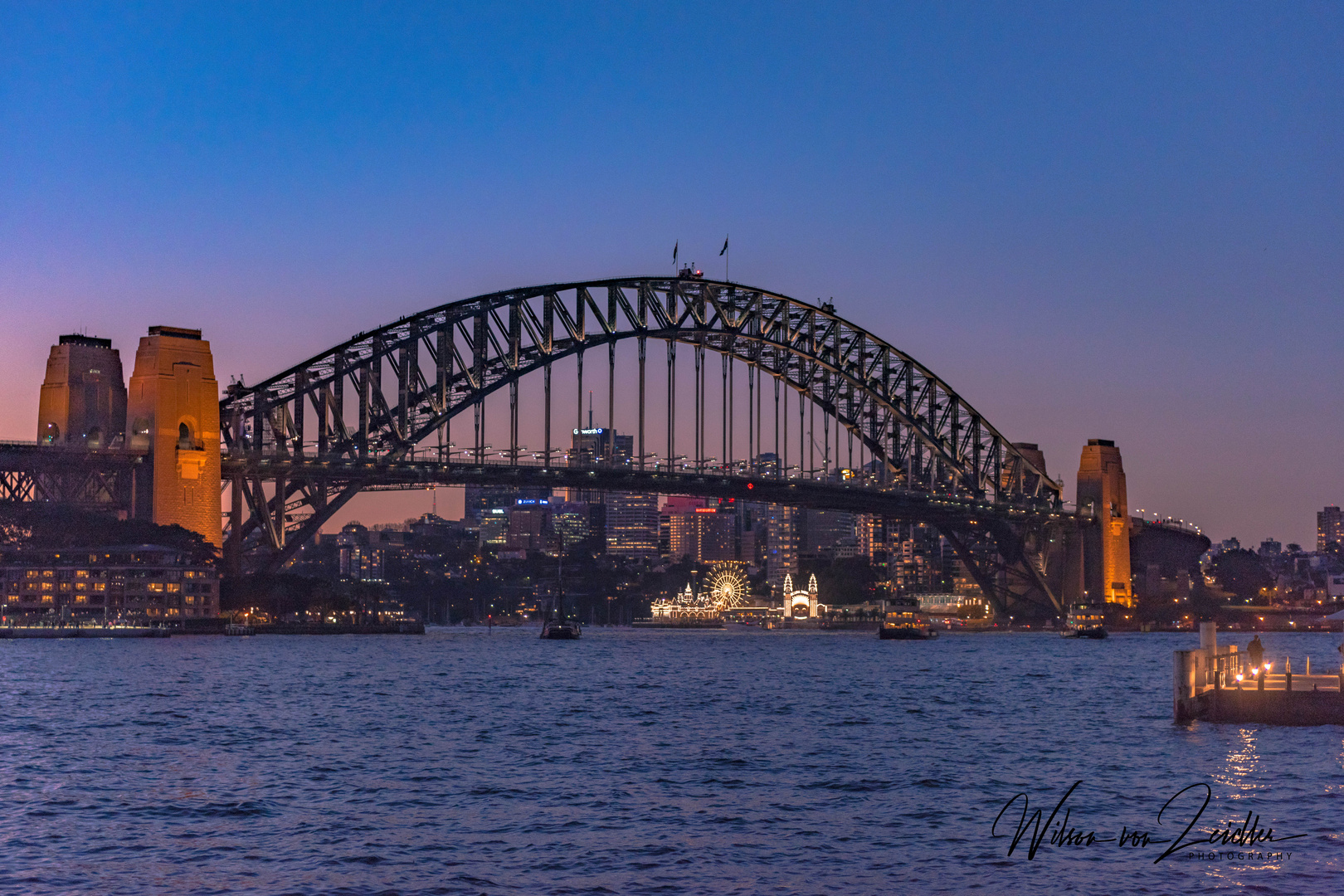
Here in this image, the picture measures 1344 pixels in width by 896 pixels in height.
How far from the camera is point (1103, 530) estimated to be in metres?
146

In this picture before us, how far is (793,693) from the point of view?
58.1m

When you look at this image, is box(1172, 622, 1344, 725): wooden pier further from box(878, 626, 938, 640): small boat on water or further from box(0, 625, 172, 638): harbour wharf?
box(878, 626, 938, 640): small boat on water

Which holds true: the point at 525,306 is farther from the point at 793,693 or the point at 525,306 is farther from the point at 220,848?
the point at 220,848

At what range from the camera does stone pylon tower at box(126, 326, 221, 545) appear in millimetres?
103250

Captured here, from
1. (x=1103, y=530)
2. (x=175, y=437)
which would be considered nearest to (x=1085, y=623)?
(x=1103, y=530)

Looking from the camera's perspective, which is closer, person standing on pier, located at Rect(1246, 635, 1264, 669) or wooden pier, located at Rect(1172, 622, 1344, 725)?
wooden pier, located at Rect(1172, 622, 1344, 725)

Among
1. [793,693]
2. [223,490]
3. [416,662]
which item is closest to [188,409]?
[223,490]

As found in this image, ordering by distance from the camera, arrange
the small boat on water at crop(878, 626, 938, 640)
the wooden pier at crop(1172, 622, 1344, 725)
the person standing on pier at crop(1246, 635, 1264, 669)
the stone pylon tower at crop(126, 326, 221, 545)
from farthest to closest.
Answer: the small boat on water at crop(878, 626, 938, 640) < the stone pylon tower at crop(126, 326, 221, 545) < the person standing on pier at crop(1246, 635, 1264, 669) < the wooden pier at crop(1172, 622, 1344, 725)

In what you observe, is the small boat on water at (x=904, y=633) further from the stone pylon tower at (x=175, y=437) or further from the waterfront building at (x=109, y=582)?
the stone pylon tower at (x=175, y=437)

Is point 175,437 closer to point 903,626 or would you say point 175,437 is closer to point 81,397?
point 81,397

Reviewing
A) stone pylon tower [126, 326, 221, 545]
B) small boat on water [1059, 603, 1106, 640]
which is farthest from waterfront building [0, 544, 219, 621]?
small boat on water [1059, 603, 1106, 640]

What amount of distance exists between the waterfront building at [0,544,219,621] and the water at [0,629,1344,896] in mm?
41228

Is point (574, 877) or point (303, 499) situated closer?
point (574, 877)

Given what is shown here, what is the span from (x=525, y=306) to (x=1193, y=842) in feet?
305
